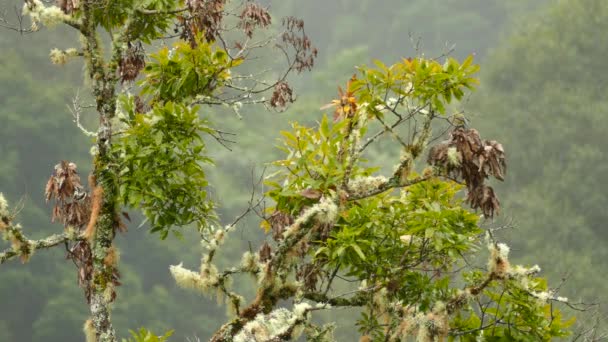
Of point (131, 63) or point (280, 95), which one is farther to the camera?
point (280, 95)

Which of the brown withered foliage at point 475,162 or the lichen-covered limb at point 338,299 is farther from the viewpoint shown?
the lichen-covered limb at point 338,299

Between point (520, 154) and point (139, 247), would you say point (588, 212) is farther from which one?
point (139, 247)

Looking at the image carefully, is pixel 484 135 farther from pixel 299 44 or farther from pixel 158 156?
pixel 158 156

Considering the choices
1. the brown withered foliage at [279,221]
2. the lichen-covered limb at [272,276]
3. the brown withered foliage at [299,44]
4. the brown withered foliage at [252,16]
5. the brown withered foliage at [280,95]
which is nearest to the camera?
the lichen-covered limb at [272,276]

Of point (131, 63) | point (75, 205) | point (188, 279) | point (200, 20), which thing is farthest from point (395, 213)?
point (131, 63)

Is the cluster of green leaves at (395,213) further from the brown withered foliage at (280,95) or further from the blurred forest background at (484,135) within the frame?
the blurred forest background at (484,135)

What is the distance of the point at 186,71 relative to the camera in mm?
4891

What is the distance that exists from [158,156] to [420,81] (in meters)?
1.34

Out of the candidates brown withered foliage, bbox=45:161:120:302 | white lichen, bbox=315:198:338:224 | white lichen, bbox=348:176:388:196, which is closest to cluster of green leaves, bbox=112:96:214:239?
brown withered foliage, bbox=45:161:120:302

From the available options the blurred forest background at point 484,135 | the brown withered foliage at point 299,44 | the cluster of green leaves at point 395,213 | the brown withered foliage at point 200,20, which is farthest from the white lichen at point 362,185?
the blurred forest background at point 484,135

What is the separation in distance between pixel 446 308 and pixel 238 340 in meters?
1.08

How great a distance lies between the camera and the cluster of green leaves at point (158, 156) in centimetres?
454

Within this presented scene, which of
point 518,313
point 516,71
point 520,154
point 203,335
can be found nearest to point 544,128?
point 520,154

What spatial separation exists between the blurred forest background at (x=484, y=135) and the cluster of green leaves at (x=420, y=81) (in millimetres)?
15452
